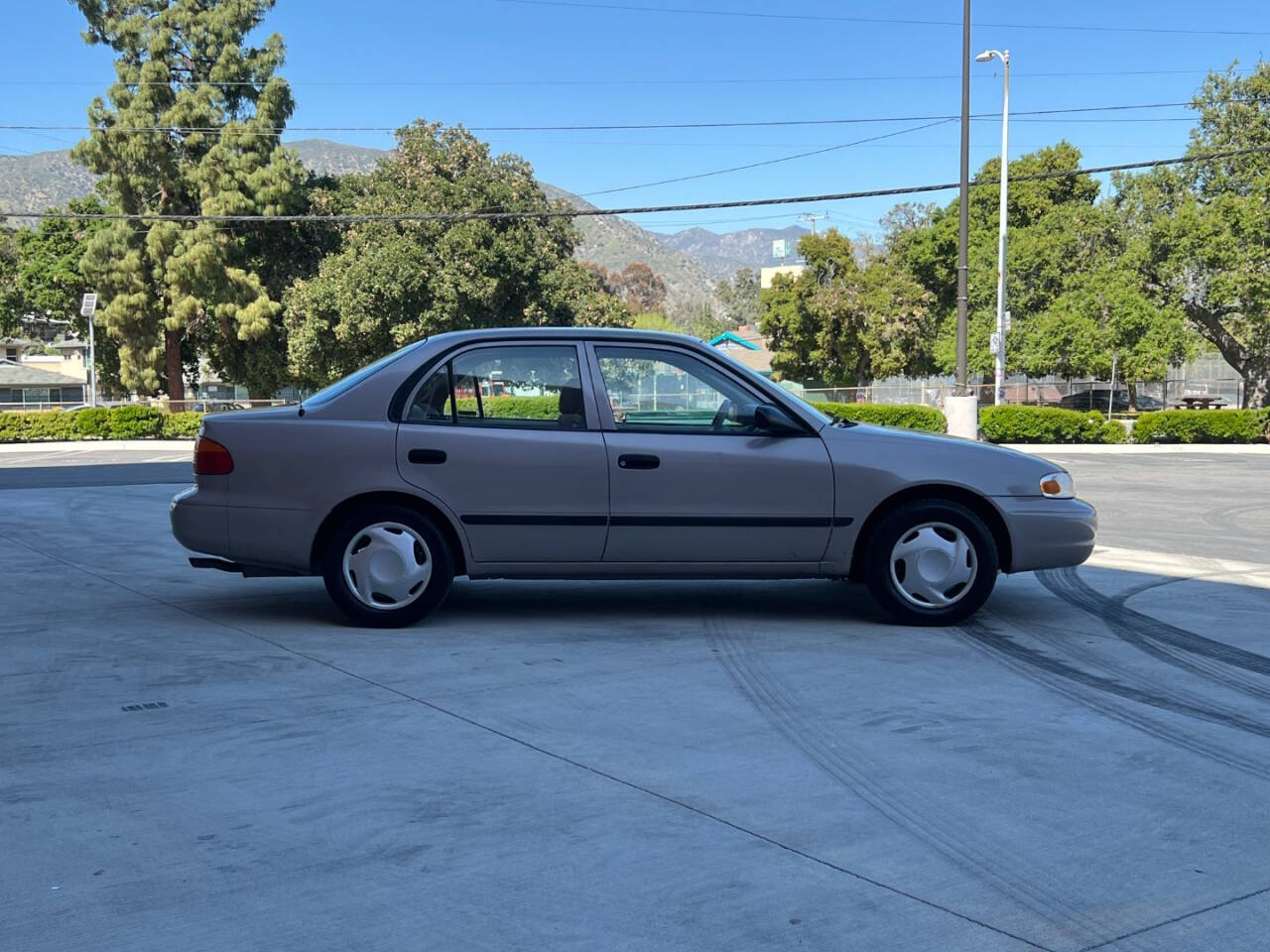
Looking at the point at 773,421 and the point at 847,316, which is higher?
the point at 847,316

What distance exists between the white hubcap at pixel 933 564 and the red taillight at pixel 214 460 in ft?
12.3

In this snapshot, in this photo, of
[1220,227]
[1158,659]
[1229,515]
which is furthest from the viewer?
[1220,227]

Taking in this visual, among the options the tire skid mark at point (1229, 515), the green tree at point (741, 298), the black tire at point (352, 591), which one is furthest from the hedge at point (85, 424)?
the green tree at point (741, 298)

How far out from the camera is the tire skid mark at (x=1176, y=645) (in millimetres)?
5828

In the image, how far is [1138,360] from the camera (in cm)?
4338

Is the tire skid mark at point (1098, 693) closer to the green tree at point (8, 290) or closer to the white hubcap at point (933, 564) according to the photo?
the white hubcap at point (933, 564)

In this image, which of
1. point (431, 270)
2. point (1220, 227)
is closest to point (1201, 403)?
point (1220, 227)

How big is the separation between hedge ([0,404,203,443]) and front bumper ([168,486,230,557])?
105 ft

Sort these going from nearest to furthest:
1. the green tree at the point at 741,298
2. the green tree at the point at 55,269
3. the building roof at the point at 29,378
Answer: the green tree at the point at 55,269, the building roof at the point at 29,378, the green tree at the point at 741,298

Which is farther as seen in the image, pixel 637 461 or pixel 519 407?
pixel 519 407

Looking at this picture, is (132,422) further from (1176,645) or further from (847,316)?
(1176,645)

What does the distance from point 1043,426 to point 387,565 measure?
1064 inches

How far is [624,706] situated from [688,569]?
1.71m

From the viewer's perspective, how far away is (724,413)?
6.98 meters
